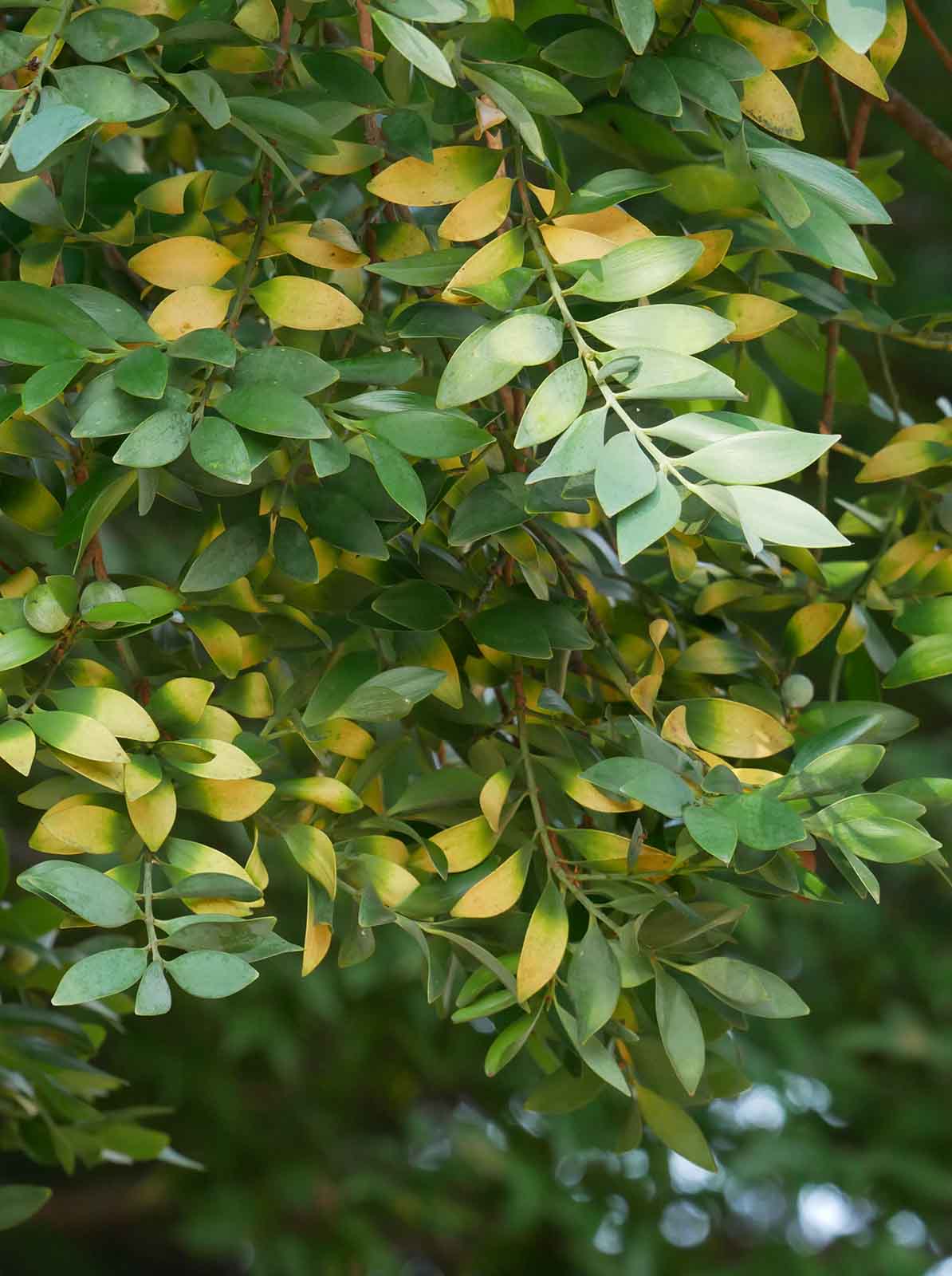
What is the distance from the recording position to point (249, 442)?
11.3 inches

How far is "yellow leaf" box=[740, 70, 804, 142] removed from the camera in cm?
33

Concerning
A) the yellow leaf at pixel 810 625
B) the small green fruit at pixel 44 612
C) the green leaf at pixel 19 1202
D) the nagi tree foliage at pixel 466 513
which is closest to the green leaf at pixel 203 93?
the nagi tree foliage at pixel 466 513

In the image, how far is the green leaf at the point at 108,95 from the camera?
0.27 metres

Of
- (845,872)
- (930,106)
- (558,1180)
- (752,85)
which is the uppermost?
(752,85)

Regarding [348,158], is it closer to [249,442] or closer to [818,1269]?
[249,442]

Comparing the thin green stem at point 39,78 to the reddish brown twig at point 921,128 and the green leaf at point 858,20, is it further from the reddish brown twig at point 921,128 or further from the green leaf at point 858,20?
the reddish brown twig at point 921,128

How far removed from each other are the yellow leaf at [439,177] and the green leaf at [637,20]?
0.05 meters

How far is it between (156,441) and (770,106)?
170 mm

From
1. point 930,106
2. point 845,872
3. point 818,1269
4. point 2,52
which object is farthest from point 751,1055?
point 2,52

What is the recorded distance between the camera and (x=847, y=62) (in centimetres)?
33

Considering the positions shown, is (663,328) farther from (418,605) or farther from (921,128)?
(921,128)

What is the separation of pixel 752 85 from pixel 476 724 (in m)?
0.17

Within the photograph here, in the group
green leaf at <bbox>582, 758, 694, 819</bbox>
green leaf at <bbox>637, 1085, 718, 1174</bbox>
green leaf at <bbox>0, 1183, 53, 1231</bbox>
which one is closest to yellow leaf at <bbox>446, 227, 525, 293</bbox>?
green leaf at <bbox>582, 758, 694, 819</bbox>

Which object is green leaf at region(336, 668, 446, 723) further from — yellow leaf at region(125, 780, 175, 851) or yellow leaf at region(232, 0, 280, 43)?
yellow leaf at region(232, 0, 280, 43)
